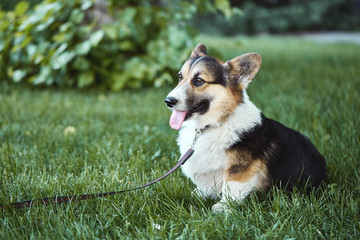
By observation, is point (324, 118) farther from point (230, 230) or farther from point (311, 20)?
point (311, 20)

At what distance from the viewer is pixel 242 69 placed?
225 cm

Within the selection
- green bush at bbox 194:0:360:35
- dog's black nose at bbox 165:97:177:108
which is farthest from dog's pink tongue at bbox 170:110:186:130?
green bush at bbox 194:0:360:35

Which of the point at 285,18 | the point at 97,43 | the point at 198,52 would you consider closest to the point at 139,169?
the point at 198,52

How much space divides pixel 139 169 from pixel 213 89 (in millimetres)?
876

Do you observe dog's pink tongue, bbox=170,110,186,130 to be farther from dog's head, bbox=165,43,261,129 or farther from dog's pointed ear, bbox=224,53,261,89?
dog's pointed ear, bbox=224,53,261,89

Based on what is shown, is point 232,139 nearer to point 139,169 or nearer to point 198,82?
point 198,82

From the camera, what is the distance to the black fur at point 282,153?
7.08ft

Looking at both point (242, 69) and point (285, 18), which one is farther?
point (285, 18)

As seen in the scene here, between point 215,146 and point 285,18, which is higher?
point 215,146

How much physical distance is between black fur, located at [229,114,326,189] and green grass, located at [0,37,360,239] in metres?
0.11

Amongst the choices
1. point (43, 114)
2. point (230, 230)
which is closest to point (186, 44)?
point (43, 114)

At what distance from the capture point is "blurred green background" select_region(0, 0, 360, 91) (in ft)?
16.1

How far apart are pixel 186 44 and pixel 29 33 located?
241 cm

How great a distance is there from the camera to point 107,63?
509 centimetres
